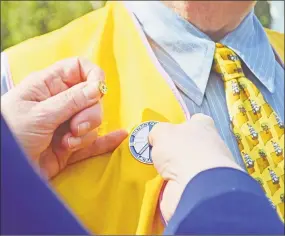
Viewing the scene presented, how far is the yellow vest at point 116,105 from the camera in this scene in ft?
2.15

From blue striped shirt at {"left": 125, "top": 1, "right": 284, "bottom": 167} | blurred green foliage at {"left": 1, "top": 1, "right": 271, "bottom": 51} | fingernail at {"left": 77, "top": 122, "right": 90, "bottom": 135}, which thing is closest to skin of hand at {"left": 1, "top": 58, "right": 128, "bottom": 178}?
fingernail at {"left": 77, "top": 122, "right": 90, "bottom": 135}

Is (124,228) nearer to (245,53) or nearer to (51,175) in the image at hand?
(51,175)

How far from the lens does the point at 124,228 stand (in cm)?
65

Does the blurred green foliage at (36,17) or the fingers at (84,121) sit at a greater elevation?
the fingers at (84,121)

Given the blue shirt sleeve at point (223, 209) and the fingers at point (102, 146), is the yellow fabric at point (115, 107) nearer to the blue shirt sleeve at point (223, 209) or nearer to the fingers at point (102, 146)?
the fingers at point (102, 146)

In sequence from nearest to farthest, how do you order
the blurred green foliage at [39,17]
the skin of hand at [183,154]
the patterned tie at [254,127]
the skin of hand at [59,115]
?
1. the skin of hand at [183,154]
2. the skin of hand at [59,115]
3. the patterned tie at [254,127]
4. the blurred green foliage at [39,17]

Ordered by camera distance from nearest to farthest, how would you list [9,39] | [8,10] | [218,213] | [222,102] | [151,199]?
[218,213], [151,199], [222,102], [9,39], [8,10]

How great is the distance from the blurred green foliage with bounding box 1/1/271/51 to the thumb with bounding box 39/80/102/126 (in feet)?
1.62

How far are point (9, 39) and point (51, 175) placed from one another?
79 cm

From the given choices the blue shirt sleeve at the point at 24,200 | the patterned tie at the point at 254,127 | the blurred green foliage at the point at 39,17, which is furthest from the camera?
the blurred green foliage at the point at 39,17

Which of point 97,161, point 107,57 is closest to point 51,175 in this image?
point 97,161

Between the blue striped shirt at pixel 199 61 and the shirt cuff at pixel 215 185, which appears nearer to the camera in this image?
the shirt cuff at pixel 215 185

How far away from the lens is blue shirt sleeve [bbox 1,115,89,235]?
13.7 inches

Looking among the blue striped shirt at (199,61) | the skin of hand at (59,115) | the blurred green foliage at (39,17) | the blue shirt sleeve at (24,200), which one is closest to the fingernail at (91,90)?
the skin of hand at (59,115)
